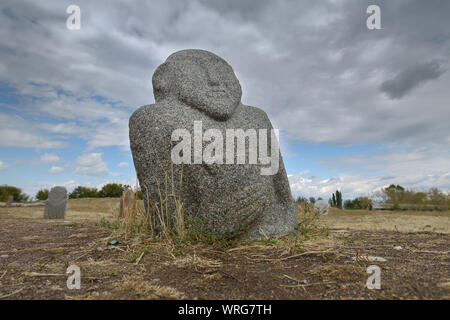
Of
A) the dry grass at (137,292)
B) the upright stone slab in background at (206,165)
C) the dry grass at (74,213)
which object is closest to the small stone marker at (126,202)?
the dry grass at (74,213)

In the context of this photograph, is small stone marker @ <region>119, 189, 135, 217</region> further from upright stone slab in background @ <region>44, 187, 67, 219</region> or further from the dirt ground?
upright stone slab in background @ <region>44, 187, 67, 219</region>

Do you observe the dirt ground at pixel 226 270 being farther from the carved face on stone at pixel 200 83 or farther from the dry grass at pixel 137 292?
the carved face on stone at pixel 200 83

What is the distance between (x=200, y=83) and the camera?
479 cm

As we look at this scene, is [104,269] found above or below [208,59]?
below

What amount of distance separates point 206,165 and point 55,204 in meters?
8.21

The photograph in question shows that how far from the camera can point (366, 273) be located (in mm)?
2887

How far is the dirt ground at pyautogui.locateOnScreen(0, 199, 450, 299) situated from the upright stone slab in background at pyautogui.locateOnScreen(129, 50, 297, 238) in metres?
0.38

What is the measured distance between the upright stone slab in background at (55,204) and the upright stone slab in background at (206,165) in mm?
7108

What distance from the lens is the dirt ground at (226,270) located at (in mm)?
2549

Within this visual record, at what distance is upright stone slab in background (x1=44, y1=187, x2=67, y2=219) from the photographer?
407 inches

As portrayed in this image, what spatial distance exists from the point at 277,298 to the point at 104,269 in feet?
5.92

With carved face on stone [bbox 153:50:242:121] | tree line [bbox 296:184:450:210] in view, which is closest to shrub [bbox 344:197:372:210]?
tree line [bbox 296:184:450:210]
